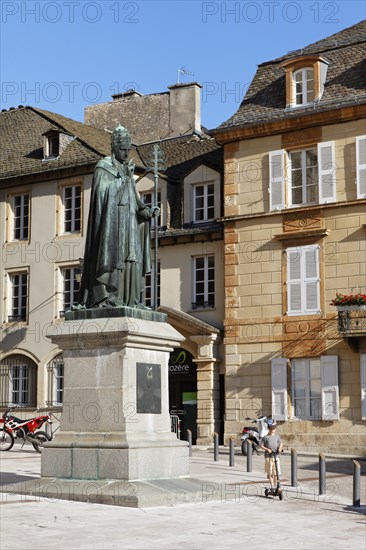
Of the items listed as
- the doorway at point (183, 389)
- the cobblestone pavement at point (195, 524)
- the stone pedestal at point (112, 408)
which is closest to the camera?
the cobblestone pavement at point (195, 524)

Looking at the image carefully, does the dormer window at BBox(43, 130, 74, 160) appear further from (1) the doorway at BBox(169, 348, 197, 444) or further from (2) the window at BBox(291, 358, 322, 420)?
(2) the window at BBox(291, 358, 322, 420)

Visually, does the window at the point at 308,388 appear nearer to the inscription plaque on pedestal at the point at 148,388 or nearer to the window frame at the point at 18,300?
the window frame at the point at 18,300

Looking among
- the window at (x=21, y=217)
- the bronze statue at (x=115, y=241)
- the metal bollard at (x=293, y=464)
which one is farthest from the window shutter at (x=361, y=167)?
the bronze statue at (x=115, y=241)

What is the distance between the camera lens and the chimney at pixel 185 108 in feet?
127

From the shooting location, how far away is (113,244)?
13.7 m

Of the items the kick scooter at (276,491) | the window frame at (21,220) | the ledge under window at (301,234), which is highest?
the window frame at (21,220)

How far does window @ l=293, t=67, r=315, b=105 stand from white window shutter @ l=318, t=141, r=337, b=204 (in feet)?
6.24

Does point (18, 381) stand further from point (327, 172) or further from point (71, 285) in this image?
point (327, 172)

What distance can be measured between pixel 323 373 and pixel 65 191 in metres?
12.1

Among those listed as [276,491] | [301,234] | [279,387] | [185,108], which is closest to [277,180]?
[301,234]

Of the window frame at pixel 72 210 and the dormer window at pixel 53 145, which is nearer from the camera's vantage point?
the window frame at pixel 72 210

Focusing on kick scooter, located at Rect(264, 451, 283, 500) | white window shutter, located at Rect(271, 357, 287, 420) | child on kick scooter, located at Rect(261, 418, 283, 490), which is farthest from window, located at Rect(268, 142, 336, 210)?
kick scooter, located at Rect(264, 451, 283, 500)

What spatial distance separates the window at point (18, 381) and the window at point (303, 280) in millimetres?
10268

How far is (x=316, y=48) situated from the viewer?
31.1 m
